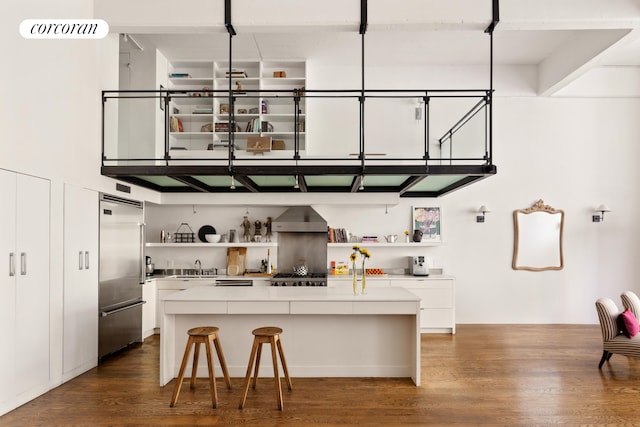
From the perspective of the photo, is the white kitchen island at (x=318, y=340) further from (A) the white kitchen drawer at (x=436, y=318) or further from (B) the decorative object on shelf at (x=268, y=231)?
(B) the decorative object on shelf at (x=268, y=231)

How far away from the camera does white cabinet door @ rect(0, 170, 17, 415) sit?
12.8 feet

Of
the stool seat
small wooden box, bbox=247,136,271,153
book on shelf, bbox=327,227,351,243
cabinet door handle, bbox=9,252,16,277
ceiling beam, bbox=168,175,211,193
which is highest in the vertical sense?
small wooden box, bbox=247,136,271,153

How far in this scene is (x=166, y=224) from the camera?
811cm

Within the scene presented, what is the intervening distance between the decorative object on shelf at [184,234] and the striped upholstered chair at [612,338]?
596 cm

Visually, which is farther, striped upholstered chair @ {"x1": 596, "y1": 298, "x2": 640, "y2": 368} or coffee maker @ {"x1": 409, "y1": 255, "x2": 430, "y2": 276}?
coffee maker @ {"x1": 409, "y1": 255, "x2": 430, "y2": 276}

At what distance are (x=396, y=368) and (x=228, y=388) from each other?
1750 mm

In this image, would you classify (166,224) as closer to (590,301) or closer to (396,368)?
(396,368)

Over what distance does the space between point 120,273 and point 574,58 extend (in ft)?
22.4

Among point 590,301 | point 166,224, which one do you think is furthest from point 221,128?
point 590,301

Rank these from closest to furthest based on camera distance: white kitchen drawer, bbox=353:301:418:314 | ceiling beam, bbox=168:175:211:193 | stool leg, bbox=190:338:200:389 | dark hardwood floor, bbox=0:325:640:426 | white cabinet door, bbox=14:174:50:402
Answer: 1. dark hardwood floor, bbox=0:325:640:426
2. white cabinet door, bbox=14:174:50:402
3. stool leg, bbox=190:338:200:389
4. white kitchen drawer, bbox=353:301:418:314
5. ceiling beam, bbox=168:175:211:193

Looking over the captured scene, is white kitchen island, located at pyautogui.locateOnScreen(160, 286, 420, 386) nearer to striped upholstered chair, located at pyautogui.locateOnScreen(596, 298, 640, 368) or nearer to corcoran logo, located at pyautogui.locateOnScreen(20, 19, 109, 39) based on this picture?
striped upholstered chair, located at pyautogui.locateOnScreen(596, 298, 640, 368)

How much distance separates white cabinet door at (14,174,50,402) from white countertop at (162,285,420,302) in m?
1.11

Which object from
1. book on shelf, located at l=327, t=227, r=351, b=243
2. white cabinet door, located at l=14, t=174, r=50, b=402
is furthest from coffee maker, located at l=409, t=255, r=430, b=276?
white cabinet door, located at l=14, t=174, r=50, b=402

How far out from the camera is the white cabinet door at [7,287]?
391 centimetres
